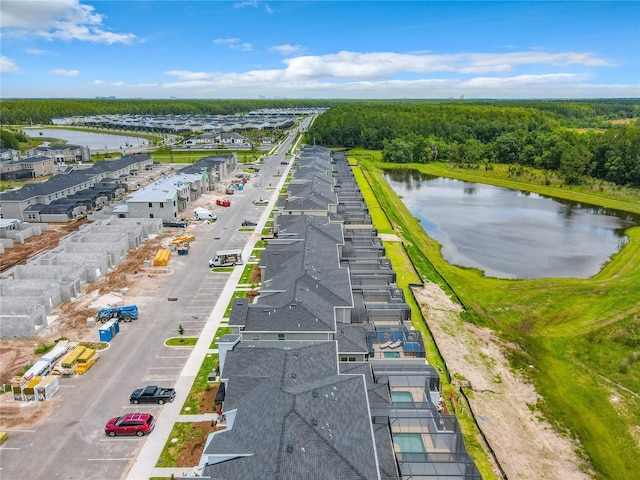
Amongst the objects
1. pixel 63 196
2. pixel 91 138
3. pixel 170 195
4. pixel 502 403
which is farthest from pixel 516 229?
pixel 91 138

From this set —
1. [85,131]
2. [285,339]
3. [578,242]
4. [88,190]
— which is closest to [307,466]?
[285,339]

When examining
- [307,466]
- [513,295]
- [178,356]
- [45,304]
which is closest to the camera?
[307,466]

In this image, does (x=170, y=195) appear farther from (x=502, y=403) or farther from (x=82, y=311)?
(x=502, y=403)

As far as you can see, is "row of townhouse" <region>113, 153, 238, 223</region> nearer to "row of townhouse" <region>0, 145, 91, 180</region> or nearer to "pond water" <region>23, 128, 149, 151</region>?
"row of townhouse" <region>0, 145, 91, 180</region>

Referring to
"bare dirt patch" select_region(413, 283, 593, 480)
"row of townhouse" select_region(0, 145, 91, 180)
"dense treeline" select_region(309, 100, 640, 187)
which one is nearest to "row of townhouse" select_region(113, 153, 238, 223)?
"row of townhouse" select_region(0, 145, 91, 180)

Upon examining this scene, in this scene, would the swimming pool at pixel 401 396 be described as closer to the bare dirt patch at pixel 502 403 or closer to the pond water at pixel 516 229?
the bare dirt patch at pixel 502 403

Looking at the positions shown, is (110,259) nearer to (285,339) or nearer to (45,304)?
(45,304)

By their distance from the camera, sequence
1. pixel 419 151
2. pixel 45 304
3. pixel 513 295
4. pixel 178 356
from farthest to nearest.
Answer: pixel 419 151, pixel 513 295, pixel 45 304, pixel 178 356

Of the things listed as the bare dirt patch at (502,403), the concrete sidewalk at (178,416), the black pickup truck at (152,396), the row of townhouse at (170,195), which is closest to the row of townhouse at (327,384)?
the concrete sidewalk at (178,416)
